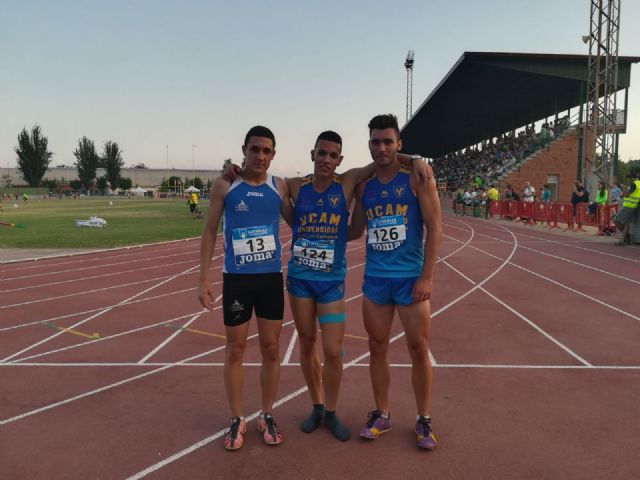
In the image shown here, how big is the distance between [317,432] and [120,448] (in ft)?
4.07

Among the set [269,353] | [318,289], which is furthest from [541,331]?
[269,353]

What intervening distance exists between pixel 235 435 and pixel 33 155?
345 ft

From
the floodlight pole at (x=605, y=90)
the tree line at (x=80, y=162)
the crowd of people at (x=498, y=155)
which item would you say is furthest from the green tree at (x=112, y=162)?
the floodlight pole at (x=605, y=90)

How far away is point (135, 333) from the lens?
17.0 ft

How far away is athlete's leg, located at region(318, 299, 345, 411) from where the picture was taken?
2916mm

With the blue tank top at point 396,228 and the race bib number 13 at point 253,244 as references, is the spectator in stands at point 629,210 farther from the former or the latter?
the race bib number 13 at point 253,244

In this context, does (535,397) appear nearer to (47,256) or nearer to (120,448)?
(120,448)

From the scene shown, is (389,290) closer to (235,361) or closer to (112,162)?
(235,361)

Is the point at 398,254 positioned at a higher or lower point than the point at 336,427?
higher

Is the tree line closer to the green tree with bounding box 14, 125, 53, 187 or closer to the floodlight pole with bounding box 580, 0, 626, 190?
the green tree with bounding box 14, 125, 53, 187

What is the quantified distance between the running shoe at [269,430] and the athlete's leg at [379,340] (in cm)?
69

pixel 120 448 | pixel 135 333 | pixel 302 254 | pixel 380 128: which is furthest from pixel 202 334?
pixel 380 128

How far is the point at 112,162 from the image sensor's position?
105m

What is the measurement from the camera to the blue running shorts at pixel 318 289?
2.92 metres
